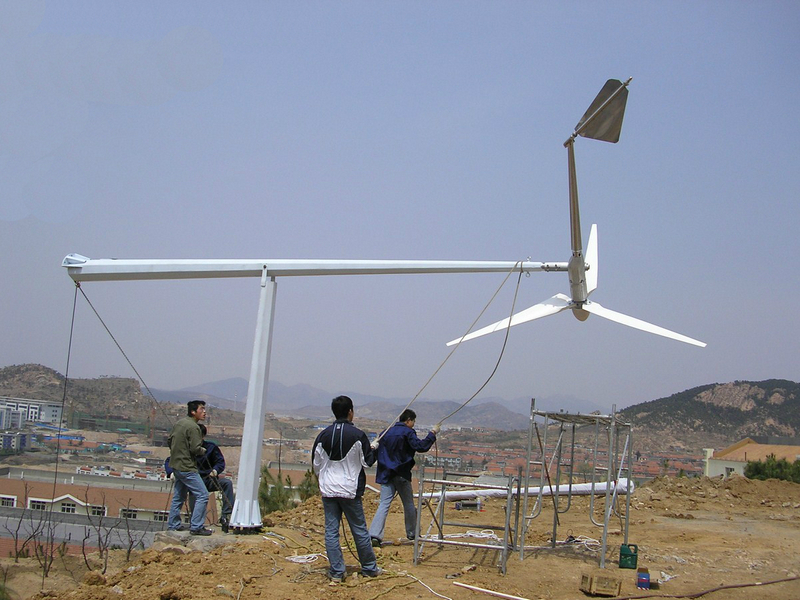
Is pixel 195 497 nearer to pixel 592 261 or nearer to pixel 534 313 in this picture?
pixel 534 313

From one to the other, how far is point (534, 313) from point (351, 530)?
5.36 metres

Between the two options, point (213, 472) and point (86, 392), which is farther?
point (86, 392)

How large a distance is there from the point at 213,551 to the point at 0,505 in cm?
2380

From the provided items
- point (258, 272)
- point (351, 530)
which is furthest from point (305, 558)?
point (258, 272)

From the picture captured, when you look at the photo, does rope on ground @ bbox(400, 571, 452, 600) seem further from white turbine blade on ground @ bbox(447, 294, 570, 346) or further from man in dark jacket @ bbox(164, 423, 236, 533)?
white turbine blade on ground @ bbox(447, 294, 570, 346)

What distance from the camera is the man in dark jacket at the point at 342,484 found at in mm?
7887

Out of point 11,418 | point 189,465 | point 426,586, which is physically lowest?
point 11,418

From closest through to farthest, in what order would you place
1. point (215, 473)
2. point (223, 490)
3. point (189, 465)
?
point (189, 465) < point (215, 473) < point (223, 490)

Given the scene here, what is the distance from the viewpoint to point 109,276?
416 inches

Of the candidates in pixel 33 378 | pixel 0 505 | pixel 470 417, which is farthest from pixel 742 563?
pixel 470 417

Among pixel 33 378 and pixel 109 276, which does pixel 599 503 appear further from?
pixel 33 378

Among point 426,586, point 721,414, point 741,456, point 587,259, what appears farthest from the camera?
point 721,414

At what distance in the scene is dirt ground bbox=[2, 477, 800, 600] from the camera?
764 centimetres

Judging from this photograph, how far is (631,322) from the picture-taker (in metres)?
11.8
